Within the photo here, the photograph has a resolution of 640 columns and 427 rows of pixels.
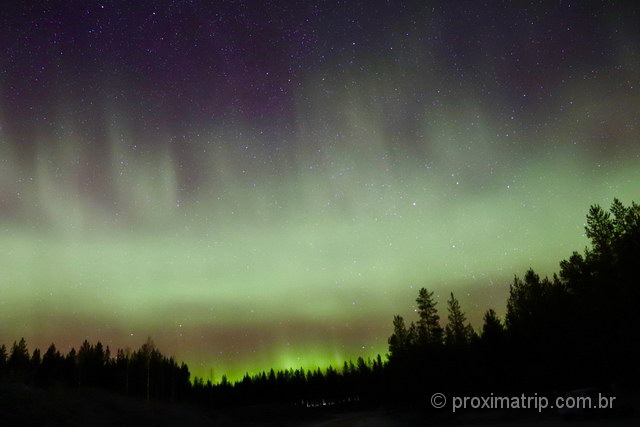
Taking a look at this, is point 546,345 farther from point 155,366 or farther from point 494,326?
point 155,366

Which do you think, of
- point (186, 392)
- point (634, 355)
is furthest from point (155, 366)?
point (634, 355)

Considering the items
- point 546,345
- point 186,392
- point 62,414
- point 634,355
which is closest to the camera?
point 62,414

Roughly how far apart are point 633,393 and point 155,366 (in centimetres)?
14885

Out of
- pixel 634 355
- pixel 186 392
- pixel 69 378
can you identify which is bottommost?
pixel 186 392

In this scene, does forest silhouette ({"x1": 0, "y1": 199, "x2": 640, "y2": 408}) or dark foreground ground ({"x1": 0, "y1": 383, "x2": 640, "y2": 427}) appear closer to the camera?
dark foreground ground ({"x1": 0, "y1": 383, "x2": 640, "y2": 427})

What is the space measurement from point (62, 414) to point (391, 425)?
3282cm

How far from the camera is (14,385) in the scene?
33.9 meters

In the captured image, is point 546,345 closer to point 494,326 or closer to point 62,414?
point 494,326

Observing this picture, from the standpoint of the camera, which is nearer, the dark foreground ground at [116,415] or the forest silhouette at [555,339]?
the dark foreground ground at [116,415]

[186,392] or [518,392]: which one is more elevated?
[518,392]

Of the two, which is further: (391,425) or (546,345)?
(391,425)

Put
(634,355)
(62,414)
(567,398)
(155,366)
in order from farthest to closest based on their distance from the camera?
(155,366), (634,355), (62,414), (567,398)

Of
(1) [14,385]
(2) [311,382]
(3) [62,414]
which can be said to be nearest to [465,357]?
(3) [62,414]

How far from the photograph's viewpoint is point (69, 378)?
13062 centimetres
